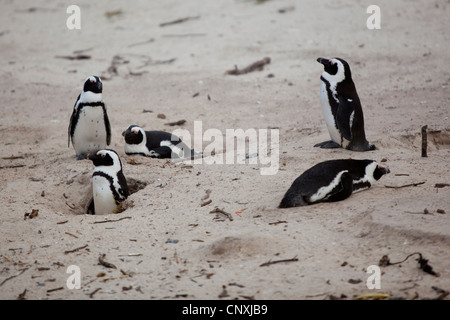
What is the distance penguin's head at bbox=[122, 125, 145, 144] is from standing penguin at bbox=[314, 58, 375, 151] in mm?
1805

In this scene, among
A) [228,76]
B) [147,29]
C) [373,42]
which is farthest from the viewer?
[147,29]

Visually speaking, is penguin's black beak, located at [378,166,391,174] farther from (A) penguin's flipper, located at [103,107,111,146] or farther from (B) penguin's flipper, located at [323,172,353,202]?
(A) penguin's flipper, located at [103,107,111,146]

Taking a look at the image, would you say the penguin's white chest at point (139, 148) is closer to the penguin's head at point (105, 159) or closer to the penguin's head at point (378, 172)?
the penguin's head at point (105, 159)

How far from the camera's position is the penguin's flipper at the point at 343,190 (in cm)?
429

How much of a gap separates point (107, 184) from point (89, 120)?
134 centimetres

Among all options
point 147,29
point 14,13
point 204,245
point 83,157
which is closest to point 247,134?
point 83,157

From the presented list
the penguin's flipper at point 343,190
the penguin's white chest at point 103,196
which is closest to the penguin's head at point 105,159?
the penguin's white chest at point 103,196

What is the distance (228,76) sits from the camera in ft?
28.4

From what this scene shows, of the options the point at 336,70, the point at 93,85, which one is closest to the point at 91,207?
the point at 93,85

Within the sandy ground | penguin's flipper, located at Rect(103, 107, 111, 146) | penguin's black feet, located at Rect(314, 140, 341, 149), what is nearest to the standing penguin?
penguin's black feet, located at Rect(314, 140, 341, 149)

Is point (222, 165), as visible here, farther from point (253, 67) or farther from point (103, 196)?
point (253, 67)

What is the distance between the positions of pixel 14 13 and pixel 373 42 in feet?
24.4

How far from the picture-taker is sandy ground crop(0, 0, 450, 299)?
3549mm
